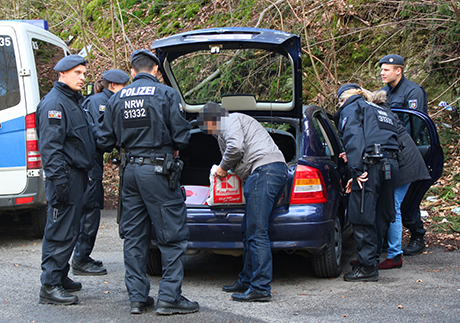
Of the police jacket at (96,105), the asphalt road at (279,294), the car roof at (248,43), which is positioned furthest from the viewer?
the police jacket at (96,105)

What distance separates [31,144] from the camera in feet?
19.1

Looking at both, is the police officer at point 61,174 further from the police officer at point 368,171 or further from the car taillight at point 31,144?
the police officer at point 368,171

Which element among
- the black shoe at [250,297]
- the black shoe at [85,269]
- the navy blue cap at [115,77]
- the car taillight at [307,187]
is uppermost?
the navy blue cap at [115,77]

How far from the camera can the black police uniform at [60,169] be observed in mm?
3939

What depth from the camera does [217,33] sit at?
4.58 meters

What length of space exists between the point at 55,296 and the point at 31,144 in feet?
8.04

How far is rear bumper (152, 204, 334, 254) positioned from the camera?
4.16 m

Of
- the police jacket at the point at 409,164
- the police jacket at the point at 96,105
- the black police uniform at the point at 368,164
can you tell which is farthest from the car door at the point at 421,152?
the police jacket at the point at 96,105

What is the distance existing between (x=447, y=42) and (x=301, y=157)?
592cm

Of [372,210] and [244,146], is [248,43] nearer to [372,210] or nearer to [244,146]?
[244,146]

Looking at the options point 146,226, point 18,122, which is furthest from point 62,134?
point 18,122

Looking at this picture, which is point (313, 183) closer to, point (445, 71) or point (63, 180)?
point (63, 180)

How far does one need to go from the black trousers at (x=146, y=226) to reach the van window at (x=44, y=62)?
10.2ft

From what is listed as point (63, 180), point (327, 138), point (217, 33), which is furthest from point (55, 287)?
point (327, 138)
